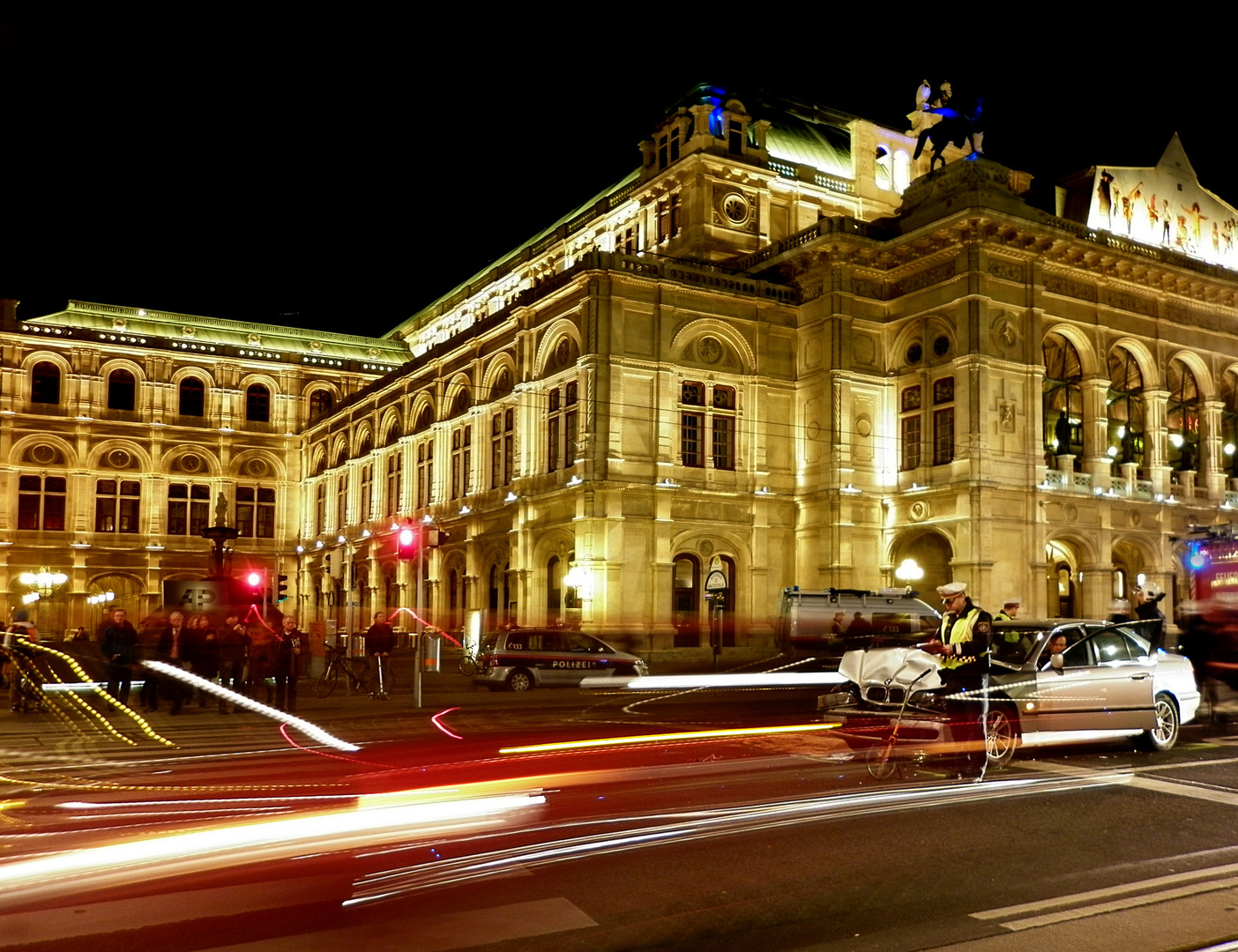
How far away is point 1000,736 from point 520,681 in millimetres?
16245

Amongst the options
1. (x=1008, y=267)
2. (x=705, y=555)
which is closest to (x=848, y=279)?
(x=1008, y=267)

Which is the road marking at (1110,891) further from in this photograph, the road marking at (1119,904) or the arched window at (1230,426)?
the arched window at (1230,426)

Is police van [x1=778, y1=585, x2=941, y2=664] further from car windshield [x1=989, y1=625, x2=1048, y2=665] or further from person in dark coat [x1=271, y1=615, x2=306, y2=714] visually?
car windshield [x1=989, y1=625, x2=1048, y2=665]

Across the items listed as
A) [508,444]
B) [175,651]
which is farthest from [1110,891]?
[508,444]

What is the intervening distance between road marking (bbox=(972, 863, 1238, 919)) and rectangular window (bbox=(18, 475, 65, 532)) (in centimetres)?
6337

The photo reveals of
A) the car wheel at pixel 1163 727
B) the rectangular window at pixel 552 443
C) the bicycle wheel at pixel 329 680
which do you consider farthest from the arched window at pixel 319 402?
the car wheel at pixel 1163 727

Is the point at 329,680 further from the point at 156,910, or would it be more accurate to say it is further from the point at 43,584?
the point at 43,584

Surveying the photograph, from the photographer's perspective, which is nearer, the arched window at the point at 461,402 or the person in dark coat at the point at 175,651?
the person in dark coat at the point at 175,651

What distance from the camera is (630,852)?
7.95 m

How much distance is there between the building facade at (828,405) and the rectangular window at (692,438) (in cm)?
10

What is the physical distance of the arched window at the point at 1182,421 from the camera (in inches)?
1679

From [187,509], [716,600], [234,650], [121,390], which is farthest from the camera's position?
[187,509]

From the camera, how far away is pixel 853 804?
9.68 meters

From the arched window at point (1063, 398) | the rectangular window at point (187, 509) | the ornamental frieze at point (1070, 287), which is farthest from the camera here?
the rectangular window at point (187, 509)
